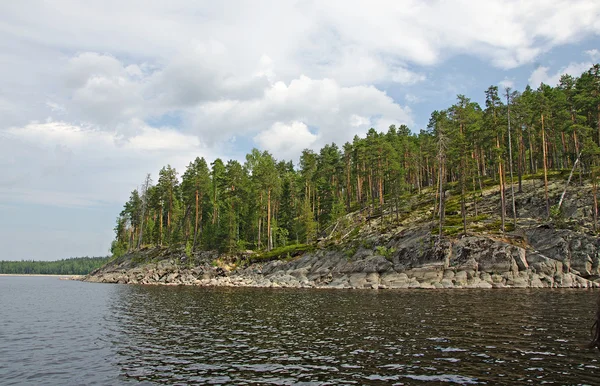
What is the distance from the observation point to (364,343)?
19.7 meters

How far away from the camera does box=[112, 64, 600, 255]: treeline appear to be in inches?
2675

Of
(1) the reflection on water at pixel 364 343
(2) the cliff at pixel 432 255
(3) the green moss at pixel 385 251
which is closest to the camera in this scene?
(1) the reflection on water at pixel 364 343

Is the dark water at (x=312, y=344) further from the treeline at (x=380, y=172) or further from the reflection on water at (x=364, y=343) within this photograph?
the treeline at (x=380, y=172)

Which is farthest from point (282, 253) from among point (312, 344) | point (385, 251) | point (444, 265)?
point (312, 344)

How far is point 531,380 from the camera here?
13289 mm

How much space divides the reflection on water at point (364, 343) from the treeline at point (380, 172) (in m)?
38.9

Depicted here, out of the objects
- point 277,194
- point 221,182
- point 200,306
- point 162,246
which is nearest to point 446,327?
point 200,306

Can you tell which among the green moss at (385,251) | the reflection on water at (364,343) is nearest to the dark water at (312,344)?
the reflection on water at (364,343)

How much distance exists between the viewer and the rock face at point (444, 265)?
48.2 meters

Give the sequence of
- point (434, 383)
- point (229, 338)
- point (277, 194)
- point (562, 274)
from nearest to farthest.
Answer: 1. point (434, 383)
2. point (229, 338)
3. point (562, 274)
4. point (277, 194)

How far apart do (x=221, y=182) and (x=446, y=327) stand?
263 feet

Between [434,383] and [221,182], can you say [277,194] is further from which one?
[434,383]

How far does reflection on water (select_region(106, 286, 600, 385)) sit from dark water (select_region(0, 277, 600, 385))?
7 centimetres

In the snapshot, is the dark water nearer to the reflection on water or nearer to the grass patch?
the reflection on water
